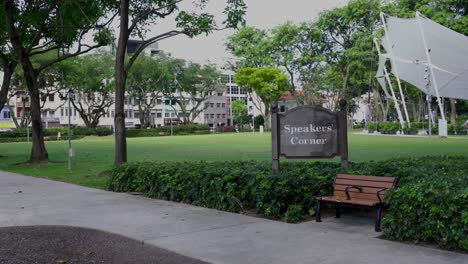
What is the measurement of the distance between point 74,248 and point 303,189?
3.90 metres

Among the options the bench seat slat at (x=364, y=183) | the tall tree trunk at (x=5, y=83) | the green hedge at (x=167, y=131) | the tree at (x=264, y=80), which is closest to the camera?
the bench seat slat at (x=364, y=183)

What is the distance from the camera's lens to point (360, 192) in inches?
312

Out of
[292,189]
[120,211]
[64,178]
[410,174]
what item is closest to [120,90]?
[64,178]

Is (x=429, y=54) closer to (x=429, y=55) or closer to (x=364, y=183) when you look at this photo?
(x=429, y=55)

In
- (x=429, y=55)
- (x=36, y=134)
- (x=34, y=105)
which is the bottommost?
(x=36, y=134)

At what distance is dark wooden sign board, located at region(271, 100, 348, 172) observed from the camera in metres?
9.16

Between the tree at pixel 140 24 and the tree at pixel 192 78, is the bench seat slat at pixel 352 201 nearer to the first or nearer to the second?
the tree at pixel 140 24

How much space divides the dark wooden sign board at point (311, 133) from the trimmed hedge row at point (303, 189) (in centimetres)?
36

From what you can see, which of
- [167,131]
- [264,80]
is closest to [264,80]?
[264,80]

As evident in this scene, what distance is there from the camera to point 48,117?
105562 mm

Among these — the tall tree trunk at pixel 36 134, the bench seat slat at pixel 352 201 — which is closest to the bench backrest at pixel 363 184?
the bench seat slat at pixel 352 201

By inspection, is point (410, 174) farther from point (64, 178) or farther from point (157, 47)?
point (157, 47)

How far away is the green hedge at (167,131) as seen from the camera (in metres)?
74.6

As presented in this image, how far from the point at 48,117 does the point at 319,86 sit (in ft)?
199
